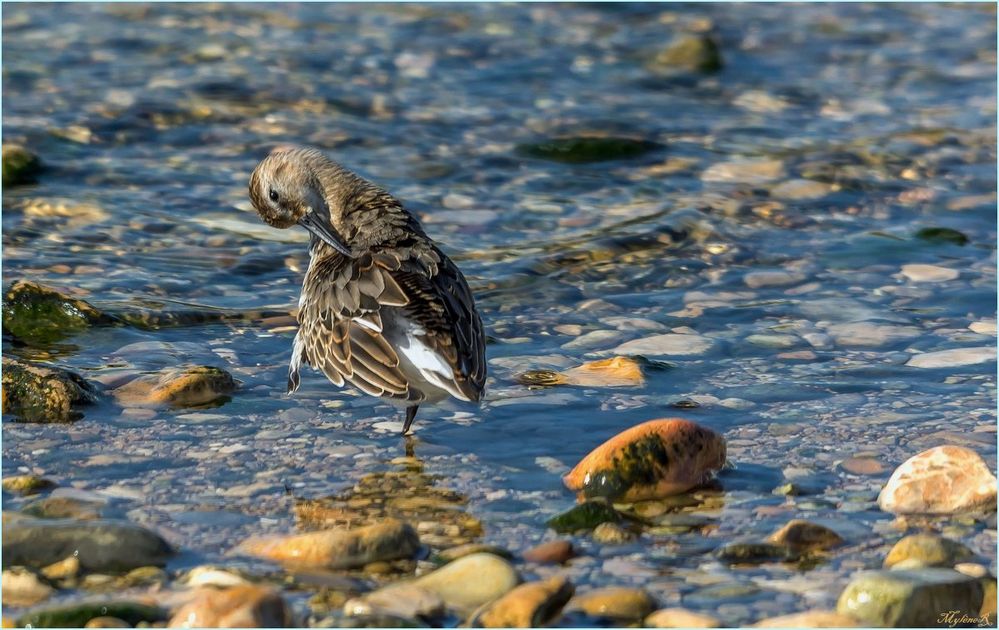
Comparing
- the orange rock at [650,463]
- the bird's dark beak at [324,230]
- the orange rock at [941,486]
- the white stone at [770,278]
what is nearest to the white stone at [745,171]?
the white stone at [770,278]

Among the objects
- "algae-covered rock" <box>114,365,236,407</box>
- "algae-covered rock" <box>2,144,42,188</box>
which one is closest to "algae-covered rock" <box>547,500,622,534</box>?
"algae-covered rock" <box>114,365,236,407</box>

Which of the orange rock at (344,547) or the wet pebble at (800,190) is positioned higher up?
the wet pebble at (800,190)

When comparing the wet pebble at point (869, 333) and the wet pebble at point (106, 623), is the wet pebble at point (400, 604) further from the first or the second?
the wet pebble at point (869, 333)

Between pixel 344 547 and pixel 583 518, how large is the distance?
851mm

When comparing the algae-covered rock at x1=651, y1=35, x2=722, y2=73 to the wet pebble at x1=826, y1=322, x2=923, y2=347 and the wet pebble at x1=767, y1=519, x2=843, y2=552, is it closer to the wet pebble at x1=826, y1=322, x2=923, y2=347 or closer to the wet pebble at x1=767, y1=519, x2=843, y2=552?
the wet pebble at x1=826, y1=322, x2=923, y2=347

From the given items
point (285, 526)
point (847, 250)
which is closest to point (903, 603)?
point (285, 526)

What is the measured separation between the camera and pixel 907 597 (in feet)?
13.5

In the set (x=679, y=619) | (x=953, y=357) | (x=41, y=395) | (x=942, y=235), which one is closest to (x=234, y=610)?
(x=679, y=619)

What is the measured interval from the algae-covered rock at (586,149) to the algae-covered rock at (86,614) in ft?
21.9

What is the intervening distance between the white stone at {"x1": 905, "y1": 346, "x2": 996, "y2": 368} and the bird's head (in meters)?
2.82

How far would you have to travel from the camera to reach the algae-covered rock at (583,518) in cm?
483

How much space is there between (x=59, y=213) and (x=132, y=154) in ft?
4.55

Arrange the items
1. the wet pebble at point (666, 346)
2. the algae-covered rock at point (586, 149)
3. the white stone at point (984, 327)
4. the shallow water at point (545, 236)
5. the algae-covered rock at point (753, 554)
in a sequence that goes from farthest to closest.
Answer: the algae-covered rock at point (586, 149)
the white stone at point (984, 327)
the wet pebble at point (666, 346)
the shallow water at point (545, 236)
the algae-covered rock at point (753, 554)

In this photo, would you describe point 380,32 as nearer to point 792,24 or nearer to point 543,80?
point 543,80
